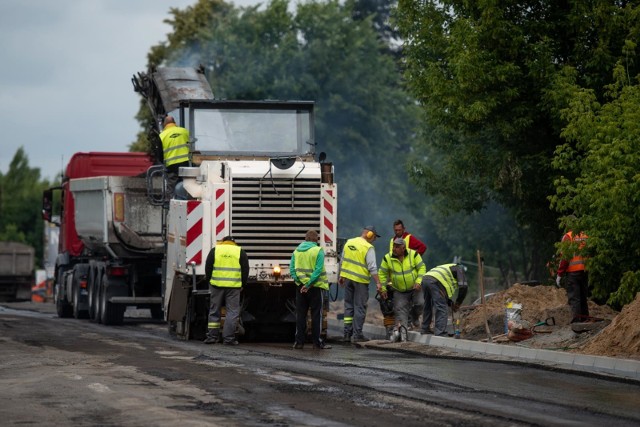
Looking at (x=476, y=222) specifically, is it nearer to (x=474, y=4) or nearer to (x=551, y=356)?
(x=474, y=4)

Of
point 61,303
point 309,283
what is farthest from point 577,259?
point 61,303

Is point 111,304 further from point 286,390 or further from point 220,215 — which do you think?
point 286,390

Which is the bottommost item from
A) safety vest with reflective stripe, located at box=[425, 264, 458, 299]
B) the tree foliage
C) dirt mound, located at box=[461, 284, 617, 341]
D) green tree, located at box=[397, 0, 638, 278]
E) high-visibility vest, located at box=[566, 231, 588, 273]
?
dirt mound, located at box=[461, 284, 617, 341]

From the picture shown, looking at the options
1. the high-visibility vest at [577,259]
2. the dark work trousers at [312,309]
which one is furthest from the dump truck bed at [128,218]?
the high-visibility vest at [577,259]

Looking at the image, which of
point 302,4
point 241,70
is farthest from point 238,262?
point 302,4

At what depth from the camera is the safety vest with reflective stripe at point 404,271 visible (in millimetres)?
22141

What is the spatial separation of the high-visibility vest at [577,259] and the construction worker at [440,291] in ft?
6.16

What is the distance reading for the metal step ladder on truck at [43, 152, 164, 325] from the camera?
27.7 metres

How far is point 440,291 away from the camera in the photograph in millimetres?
21797

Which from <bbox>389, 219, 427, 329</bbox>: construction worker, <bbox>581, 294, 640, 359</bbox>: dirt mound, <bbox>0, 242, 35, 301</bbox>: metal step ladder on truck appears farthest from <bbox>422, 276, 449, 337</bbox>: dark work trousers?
<bbox>0, 242, 35, 301</bbox>: metal step ladder on truck

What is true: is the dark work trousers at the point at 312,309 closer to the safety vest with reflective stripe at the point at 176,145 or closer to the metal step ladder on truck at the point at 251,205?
the metal step ladder on truck at the point at 251,205

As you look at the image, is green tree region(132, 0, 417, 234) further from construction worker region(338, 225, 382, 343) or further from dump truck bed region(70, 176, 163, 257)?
construction worker region(338, 225, 382, 343)

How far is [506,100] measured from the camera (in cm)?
2689

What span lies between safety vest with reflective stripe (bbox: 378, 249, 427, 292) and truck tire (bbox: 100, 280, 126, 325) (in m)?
7.79
